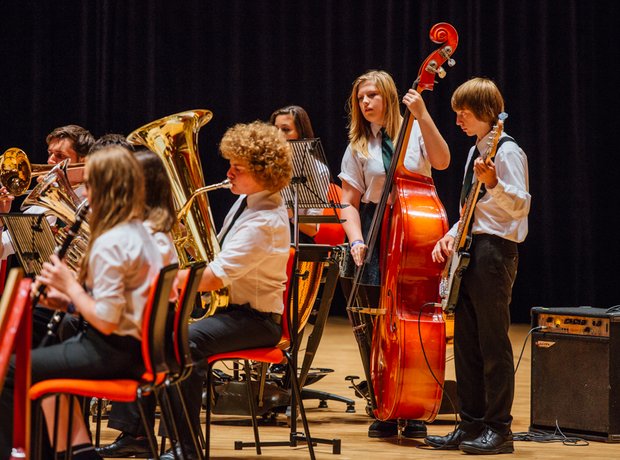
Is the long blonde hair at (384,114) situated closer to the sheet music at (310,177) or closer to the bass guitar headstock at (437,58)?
the bass guitar headstock at (437,58)

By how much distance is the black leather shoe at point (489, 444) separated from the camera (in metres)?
3.68

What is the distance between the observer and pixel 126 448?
357 centimetres

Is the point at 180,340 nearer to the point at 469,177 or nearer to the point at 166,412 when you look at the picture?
the point at 166,412

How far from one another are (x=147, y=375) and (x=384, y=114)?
207 cm

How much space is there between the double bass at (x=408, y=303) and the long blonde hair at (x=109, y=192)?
1.55 metres

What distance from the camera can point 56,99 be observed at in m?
8.72

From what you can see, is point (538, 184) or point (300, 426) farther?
point (538, 184)

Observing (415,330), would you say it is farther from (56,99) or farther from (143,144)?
(56,99)

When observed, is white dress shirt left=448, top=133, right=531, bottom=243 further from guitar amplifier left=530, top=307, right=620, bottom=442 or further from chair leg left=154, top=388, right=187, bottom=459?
chair leg left=154, top=388, right=187, bottom=459

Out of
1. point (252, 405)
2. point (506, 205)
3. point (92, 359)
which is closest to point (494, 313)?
point (506, 205)

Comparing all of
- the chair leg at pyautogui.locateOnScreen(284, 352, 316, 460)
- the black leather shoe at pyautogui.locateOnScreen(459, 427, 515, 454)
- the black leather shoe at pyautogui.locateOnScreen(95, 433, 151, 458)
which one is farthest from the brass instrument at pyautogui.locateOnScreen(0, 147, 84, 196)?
the black leather shoe at pyautogui.locateOnScreen(459, 427, 515, 454)

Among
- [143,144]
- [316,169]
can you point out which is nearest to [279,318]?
[316,169]

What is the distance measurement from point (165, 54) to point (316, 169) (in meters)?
5.52

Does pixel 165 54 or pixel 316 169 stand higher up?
pixel 165 54
